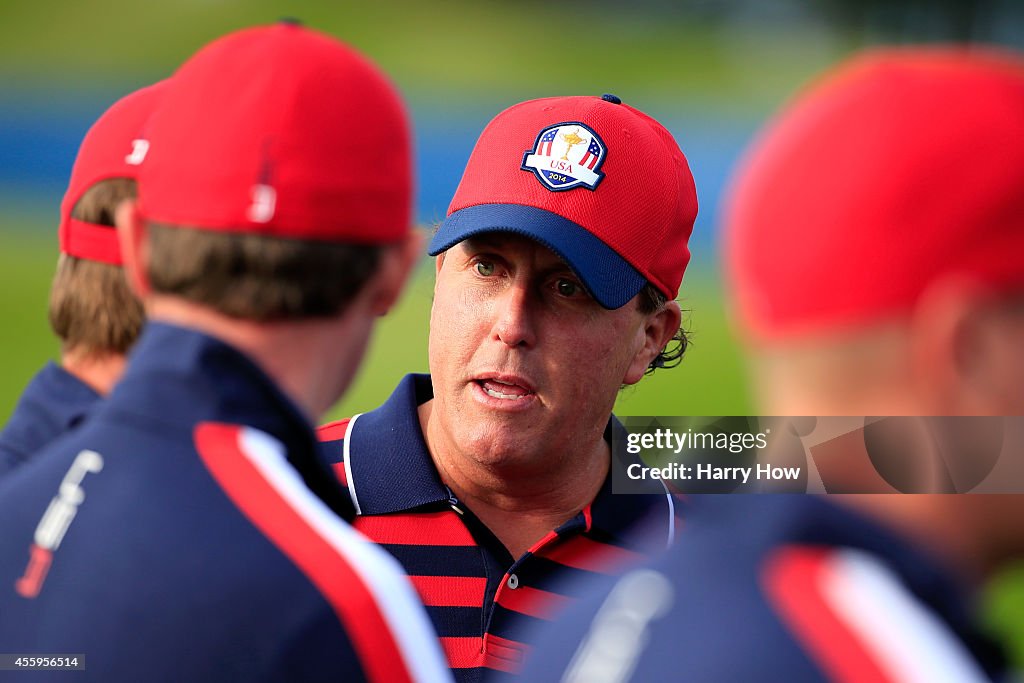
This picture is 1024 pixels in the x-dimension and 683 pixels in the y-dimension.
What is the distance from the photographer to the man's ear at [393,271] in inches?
54.1

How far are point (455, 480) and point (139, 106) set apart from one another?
838 mm

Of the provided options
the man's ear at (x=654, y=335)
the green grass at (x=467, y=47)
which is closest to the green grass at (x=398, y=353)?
the green grass at (x=467, y=47)

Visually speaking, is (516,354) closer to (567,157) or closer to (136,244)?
(567,157)

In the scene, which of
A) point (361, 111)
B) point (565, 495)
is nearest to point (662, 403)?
point (565, 495)

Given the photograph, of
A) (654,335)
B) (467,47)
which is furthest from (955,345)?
(467,47)

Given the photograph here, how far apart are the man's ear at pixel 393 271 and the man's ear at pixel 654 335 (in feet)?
3.15

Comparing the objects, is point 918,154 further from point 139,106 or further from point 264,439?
point 139,106

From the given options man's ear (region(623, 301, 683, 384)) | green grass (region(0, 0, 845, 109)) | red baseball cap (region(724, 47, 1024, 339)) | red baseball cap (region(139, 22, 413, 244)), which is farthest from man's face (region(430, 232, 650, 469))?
green grass (region(0, 0, 845, 109))

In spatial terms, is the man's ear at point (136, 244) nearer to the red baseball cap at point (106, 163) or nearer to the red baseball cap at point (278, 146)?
the red baseball cap at point (278, 146)

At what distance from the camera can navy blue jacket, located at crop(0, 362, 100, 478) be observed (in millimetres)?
1726

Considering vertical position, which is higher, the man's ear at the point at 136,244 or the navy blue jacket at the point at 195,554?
the man's ear at the point at 136,244

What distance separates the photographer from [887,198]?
0.94 m

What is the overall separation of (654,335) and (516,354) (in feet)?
1.28

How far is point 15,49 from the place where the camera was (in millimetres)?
17062
